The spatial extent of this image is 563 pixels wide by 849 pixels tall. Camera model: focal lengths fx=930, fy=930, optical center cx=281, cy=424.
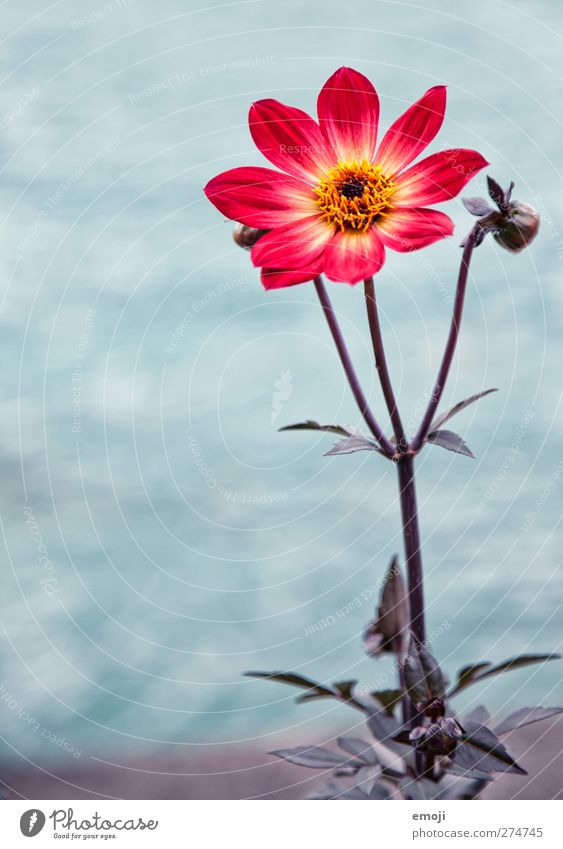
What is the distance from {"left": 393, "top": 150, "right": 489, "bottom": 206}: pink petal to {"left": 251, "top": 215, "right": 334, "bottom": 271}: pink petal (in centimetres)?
4

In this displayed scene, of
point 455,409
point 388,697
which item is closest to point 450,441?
point 455,409

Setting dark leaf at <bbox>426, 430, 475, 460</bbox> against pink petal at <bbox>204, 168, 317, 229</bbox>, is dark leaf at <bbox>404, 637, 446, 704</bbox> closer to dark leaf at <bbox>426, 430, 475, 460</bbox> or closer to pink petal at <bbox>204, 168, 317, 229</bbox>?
dark leaf at <bbox>426, 430, 475, 460</bbox>

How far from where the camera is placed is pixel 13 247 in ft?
2.05

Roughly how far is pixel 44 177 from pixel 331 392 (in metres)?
0.24

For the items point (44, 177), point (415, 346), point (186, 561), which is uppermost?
point (44, 177)

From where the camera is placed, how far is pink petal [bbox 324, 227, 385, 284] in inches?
17.0

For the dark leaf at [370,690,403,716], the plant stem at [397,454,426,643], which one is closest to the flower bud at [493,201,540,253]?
the plant stem at [397,454,426,643]

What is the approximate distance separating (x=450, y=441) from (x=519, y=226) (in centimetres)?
11

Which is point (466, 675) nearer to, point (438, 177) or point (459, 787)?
point (459, 787)

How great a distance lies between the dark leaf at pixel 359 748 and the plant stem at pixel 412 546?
0.20 ft

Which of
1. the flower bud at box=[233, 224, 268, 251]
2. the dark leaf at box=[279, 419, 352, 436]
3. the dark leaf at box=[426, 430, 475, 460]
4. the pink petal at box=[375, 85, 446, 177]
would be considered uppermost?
the pink petal at box=[375, 85, 446, 177]

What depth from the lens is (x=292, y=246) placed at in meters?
0.45
